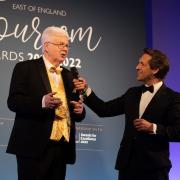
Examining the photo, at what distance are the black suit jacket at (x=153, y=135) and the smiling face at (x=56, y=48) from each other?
2.47 ft

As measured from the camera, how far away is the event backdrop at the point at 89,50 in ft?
12.3

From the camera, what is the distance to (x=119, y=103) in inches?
139

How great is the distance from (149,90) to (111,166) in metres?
1.00

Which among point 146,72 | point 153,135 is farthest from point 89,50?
point 153,135

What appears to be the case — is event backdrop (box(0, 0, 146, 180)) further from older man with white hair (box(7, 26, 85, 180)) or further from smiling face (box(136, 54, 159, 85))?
older man with white hair (box(7, 26, 85, 180))

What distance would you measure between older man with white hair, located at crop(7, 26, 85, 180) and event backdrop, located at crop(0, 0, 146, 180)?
3.14 feet

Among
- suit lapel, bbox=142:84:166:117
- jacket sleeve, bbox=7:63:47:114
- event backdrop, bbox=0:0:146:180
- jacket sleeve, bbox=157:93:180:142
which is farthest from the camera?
event backdrop, bbox=0:0:146:180

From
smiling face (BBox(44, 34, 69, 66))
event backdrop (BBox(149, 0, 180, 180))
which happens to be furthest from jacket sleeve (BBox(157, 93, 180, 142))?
event backdrop (BBox(149, 0, 180, 180))

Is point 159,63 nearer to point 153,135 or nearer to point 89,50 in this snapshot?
point 153,135

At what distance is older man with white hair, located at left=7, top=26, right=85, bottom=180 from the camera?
2.66m

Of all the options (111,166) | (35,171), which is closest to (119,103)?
(111,166)

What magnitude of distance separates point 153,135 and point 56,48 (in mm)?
918

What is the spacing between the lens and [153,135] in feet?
10.6

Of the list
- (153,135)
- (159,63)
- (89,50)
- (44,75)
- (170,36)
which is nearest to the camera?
(44,75)
